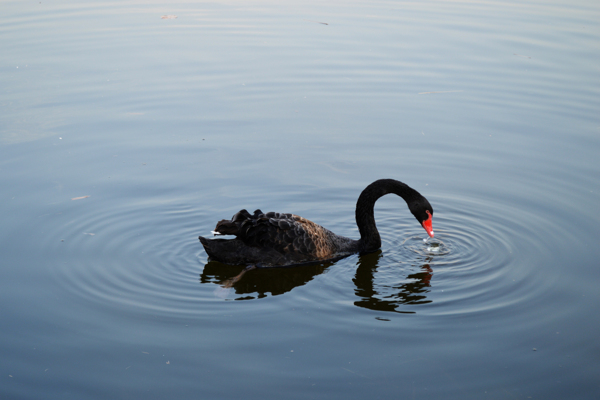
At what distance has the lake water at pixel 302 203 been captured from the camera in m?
4.58

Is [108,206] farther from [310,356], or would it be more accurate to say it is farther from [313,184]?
[310,356]

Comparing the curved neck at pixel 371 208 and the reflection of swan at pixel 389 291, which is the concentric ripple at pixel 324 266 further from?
the curved neck at pixel 371 208

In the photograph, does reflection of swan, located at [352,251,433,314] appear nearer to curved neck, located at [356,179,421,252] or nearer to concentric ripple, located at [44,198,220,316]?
curved neck, located at [356,179,421,252]

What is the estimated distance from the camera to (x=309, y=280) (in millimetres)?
5906

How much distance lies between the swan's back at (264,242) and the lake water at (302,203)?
169 mm

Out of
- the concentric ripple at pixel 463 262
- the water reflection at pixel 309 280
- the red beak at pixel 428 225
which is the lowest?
the water reflection at pixel 309 280

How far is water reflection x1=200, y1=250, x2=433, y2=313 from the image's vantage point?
5.52 m

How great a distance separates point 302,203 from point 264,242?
4.35 ft

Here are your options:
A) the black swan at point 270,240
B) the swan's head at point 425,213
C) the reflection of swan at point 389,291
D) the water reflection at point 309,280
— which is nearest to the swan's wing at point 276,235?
the black swan at point 270,240

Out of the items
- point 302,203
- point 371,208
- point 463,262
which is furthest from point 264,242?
point 463,262

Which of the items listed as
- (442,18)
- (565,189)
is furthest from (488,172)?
(442,18)

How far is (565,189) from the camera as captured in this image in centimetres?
750

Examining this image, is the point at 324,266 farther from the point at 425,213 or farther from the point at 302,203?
the point at 302,203

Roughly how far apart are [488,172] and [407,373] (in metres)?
4.21
